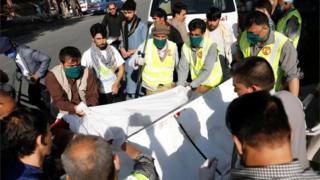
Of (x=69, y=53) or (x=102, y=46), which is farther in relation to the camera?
(x=102, y=46)

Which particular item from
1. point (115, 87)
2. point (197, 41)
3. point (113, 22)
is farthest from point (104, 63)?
point (113, 22)

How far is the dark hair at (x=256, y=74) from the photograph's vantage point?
122 inches

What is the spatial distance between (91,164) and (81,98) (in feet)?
8.65

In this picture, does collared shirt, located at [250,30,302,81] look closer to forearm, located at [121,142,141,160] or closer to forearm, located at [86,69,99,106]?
forearm, located at [121,142,141,160]

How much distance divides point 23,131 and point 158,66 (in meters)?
2.99

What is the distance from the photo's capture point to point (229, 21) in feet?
28.1

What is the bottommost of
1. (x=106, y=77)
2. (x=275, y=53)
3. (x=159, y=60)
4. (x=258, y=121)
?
(x=106, y=77)

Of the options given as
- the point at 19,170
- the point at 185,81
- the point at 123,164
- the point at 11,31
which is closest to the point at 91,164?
the point at 19,170

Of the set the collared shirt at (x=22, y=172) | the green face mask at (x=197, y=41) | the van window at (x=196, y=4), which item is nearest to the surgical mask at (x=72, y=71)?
the green face mask at (x=197, y=41)

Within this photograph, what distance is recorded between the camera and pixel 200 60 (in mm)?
5395

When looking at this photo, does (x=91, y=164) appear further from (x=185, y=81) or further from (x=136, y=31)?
(x=136, y=31)

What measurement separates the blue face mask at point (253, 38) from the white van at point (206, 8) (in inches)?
150

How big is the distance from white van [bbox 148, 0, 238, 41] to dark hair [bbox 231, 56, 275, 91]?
5196 millimetres

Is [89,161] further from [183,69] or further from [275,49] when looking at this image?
[183,69]
